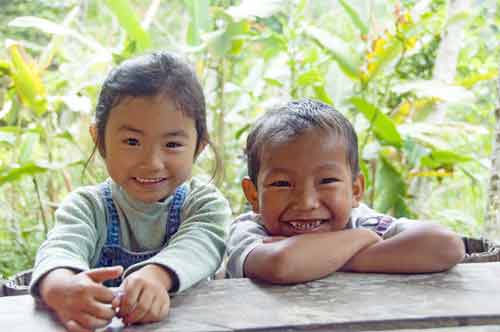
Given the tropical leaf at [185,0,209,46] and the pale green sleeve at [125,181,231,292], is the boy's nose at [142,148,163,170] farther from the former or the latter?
the tropical leaf at [185,0,209,46]

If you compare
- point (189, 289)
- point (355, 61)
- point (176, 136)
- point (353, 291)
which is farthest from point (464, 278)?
point (355, 61)

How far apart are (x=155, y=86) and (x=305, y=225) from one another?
0.48m

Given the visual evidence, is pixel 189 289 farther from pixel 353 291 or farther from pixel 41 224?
pixel 41 224

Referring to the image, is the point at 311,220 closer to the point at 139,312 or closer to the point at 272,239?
the point at 272,239

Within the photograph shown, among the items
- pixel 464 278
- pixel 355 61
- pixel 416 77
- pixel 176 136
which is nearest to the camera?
pixel 464 278

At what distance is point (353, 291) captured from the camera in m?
1.29

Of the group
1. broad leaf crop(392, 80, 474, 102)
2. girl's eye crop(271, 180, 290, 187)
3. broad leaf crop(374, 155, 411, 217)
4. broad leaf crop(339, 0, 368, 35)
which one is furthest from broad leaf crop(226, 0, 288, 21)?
girl's eye crop(271, 180, 290, 187)

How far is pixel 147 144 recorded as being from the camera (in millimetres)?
1482

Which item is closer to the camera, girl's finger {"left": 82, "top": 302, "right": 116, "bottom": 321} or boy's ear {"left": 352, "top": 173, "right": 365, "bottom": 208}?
girl's finger {"left": 82, "top": 302, "right": 116, "bottom": 321}

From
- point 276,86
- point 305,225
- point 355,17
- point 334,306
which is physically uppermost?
point 355,17

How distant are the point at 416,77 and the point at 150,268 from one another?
2767 millimetres

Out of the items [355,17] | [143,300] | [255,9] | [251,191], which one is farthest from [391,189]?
[143,300]

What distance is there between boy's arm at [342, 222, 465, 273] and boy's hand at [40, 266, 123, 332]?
57cm

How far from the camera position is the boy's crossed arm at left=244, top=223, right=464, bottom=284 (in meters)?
1.36
